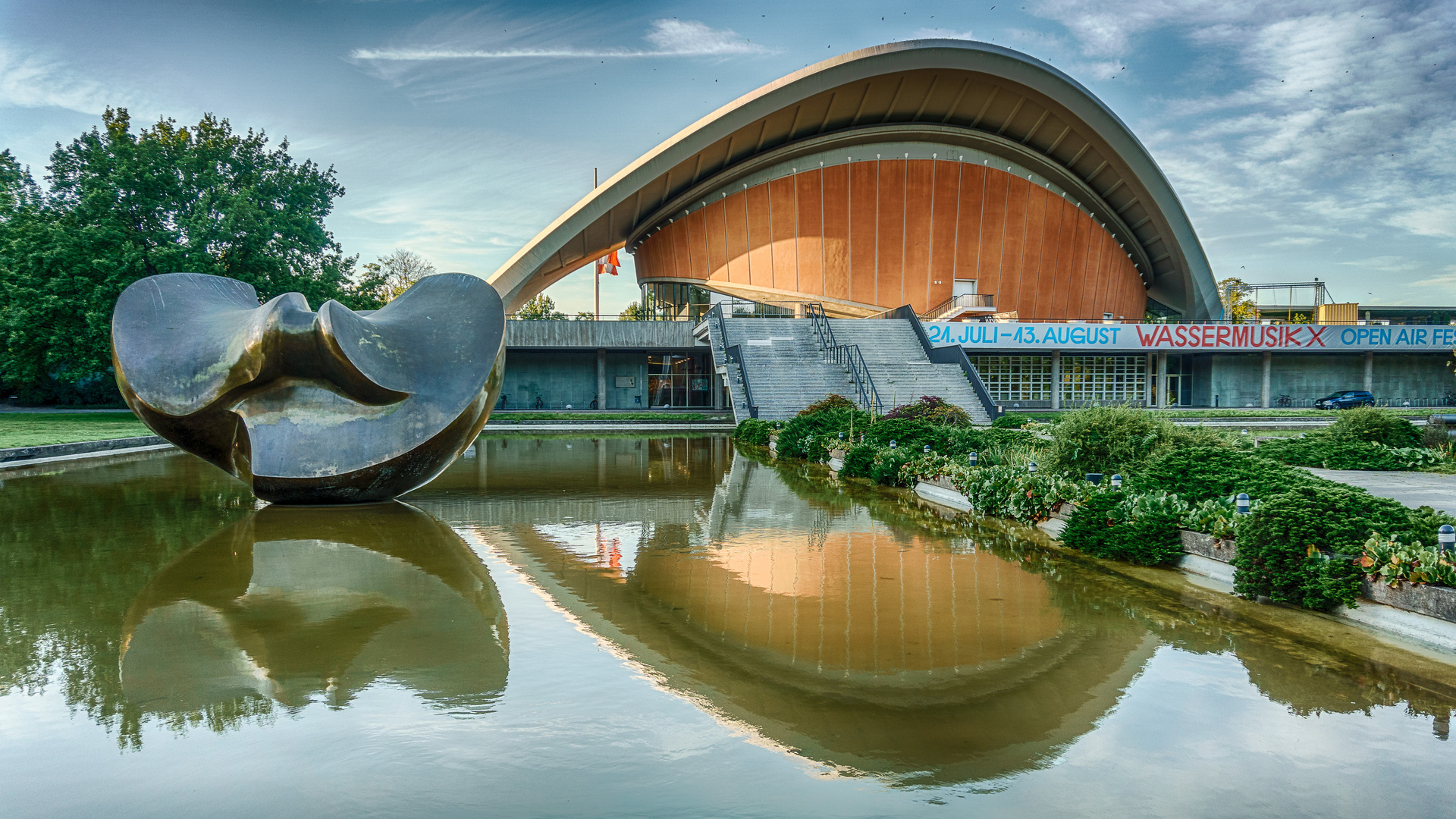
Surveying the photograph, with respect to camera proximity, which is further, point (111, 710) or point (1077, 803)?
point (111, 710)

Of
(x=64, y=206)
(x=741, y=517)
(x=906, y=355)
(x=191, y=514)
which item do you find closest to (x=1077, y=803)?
(x=741, y=517)

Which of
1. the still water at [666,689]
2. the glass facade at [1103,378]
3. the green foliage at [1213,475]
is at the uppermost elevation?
the glass facade at [1103,378]

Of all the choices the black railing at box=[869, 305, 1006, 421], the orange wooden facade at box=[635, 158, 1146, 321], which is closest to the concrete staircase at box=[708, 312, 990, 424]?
the black railing at box=[869, 305, 1006, 421]

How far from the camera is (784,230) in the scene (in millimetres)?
44906

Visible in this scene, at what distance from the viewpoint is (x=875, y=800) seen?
3686 millimetres

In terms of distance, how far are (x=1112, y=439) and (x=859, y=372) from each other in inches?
694

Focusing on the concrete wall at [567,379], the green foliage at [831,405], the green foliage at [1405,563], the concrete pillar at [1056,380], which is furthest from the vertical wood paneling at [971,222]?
the green foliage at [1405,563]

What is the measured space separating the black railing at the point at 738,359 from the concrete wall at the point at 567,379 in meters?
7.39

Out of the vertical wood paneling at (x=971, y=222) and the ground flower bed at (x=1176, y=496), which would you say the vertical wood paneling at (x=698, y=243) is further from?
the ground flower bed at (x=1176, y=496)

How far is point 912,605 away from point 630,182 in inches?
1448

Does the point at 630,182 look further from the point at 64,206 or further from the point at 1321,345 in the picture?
the point at 1321,345

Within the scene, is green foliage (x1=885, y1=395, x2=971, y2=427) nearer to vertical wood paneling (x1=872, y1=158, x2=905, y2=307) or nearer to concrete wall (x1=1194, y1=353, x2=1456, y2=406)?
concrete wall (x1=1194, y1=353, x2=1456, y2=406)

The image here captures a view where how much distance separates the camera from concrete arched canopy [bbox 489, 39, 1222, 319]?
40375 mm

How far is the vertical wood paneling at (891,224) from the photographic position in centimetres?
4472
